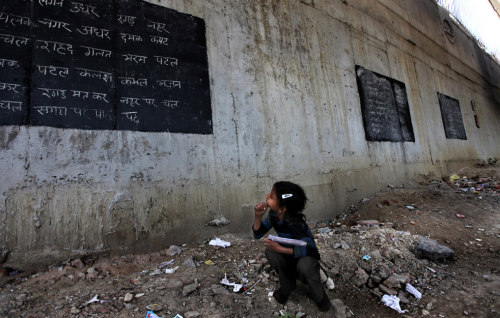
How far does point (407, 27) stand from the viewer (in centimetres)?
742

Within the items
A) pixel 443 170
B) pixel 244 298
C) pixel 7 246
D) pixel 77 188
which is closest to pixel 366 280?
pixel 244 298

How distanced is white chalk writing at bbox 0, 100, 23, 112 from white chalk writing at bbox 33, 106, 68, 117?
11cm

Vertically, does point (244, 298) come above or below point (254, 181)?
below

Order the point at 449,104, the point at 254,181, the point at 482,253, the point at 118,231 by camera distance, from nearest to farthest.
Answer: the point at 118,231 → the point at 482,253 → the point at 254,181 → the point at 449,104

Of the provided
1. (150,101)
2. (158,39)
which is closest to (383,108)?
(158,39)

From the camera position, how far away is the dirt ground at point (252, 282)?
186 centimetres

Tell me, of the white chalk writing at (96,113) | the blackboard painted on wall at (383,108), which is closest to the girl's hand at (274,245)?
the white chalk writing at (96,113)

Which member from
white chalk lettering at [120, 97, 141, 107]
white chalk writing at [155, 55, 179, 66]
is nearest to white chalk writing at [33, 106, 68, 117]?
white chalk lettering at [120, 97, 141, 107]

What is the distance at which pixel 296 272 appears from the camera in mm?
1972

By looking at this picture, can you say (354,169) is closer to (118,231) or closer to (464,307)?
(464,307)

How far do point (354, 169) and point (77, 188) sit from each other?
4160mm

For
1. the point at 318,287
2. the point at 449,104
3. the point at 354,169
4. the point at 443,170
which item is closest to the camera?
the point at 318,287

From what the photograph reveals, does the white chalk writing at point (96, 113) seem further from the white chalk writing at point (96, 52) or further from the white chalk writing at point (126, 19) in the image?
the white chalk writing at point (126, 19)

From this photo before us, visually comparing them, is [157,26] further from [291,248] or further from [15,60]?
[291,248]
